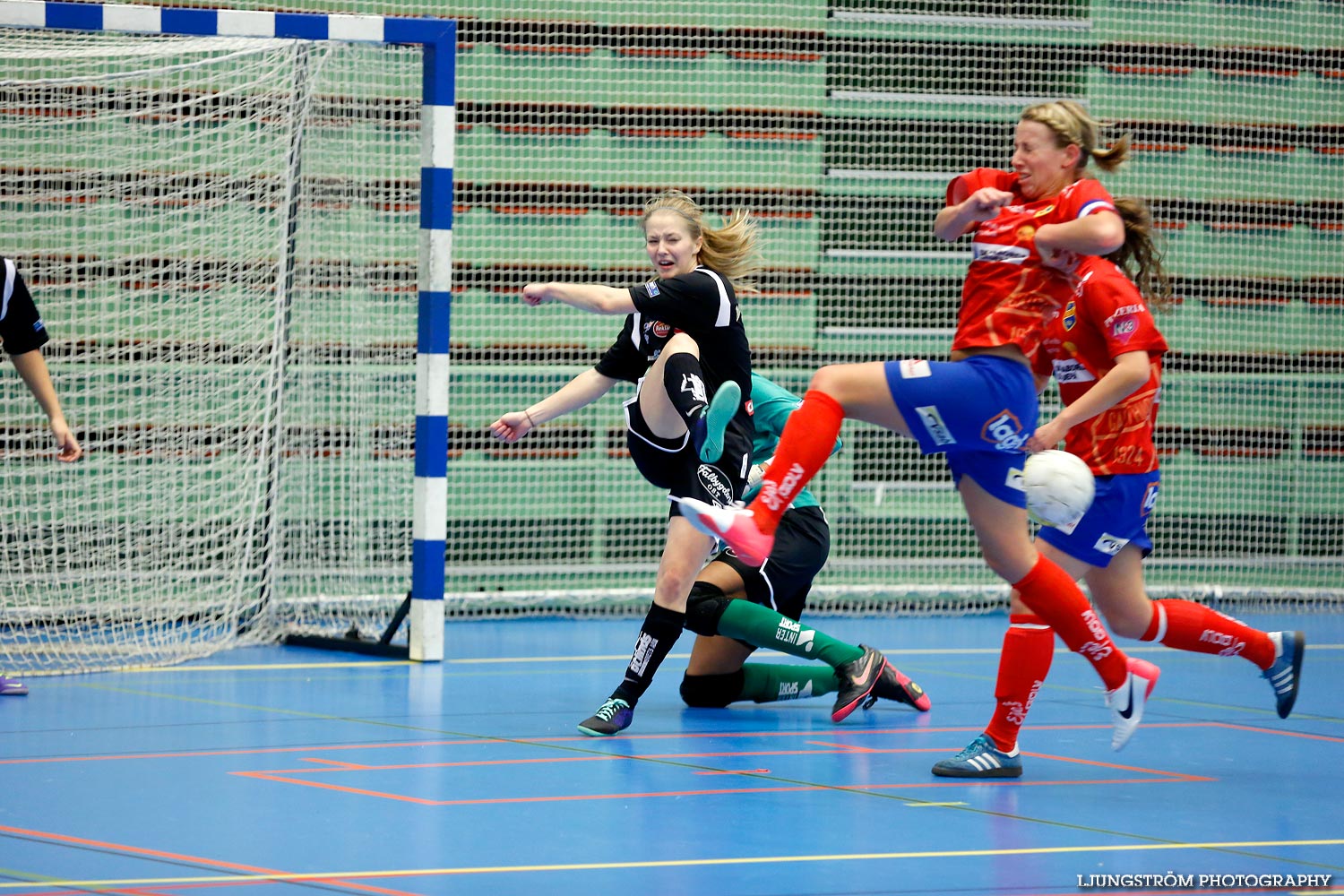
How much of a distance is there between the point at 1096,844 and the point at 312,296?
186 inches

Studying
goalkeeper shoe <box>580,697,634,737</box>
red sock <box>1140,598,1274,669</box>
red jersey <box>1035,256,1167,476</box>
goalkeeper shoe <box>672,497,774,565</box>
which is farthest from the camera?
goalkeeper shoe <box>580,697,634,737</box>

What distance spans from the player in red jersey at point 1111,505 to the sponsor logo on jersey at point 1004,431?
26cm

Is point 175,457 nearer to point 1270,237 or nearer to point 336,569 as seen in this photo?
point 336,569

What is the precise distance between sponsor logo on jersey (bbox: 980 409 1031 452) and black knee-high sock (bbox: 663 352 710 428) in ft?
3.95

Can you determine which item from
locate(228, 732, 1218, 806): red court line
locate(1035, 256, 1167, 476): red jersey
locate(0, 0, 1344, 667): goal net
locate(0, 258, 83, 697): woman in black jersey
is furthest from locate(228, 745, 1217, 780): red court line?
locate(0, 0, 1344, 667): goal net

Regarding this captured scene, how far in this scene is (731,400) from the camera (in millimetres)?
4988

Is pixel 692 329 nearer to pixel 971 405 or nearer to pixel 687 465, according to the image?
pixel 687 465

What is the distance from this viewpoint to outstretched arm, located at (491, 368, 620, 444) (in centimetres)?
556

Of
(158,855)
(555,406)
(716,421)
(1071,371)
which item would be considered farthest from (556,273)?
(158,855)

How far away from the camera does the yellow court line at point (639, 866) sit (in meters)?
3.34

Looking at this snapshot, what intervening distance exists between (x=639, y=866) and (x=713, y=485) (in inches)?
77.0

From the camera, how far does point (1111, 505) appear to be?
482 cm

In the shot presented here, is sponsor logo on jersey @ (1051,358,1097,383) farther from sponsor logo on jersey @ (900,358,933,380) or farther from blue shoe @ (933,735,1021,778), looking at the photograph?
blue shoe @ (933,735,1021,778)

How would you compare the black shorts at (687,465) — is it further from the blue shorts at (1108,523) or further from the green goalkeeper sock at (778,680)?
the blue shorts at (1108,523)
